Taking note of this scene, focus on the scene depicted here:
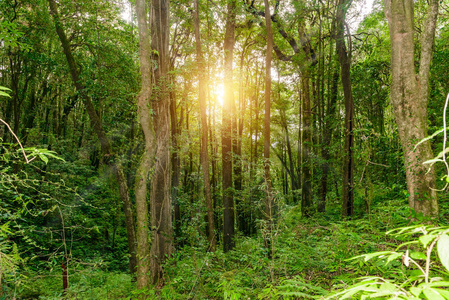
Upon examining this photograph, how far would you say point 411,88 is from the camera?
396cm

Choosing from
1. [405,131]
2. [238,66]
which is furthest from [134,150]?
[405,131]

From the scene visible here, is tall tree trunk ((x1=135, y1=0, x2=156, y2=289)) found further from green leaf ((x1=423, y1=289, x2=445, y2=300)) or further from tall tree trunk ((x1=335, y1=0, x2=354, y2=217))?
tall tree trunk ((x1=335, y1=0, x2=354, y2=217))

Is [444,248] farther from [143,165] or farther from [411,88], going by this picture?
[143,165]

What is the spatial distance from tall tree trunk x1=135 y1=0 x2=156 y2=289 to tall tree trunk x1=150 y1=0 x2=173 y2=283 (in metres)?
0.86

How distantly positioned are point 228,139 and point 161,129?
4388mm

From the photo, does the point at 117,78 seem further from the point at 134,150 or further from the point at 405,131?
the point at 405,131

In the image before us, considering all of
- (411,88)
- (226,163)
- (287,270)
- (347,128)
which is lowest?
(287,270)

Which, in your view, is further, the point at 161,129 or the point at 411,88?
the point at 161,129

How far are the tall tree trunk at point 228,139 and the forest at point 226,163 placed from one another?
0.19 ft

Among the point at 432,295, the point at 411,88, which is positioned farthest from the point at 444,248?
the point at 411,88

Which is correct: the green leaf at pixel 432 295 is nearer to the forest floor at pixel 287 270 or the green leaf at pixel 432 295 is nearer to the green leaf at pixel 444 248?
the green leaf at pixel 444 248

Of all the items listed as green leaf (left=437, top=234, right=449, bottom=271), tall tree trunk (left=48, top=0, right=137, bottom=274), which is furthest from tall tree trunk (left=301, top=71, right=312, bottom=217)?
green leaf (left=437, top=234, right=449, bottom=271)

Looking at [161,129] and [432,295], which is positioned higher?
[161,129]

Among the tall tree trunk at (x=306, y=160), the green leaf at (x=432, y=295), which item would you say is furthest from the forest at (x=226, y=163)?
the tall tree trunk at (x=306, y=160)
